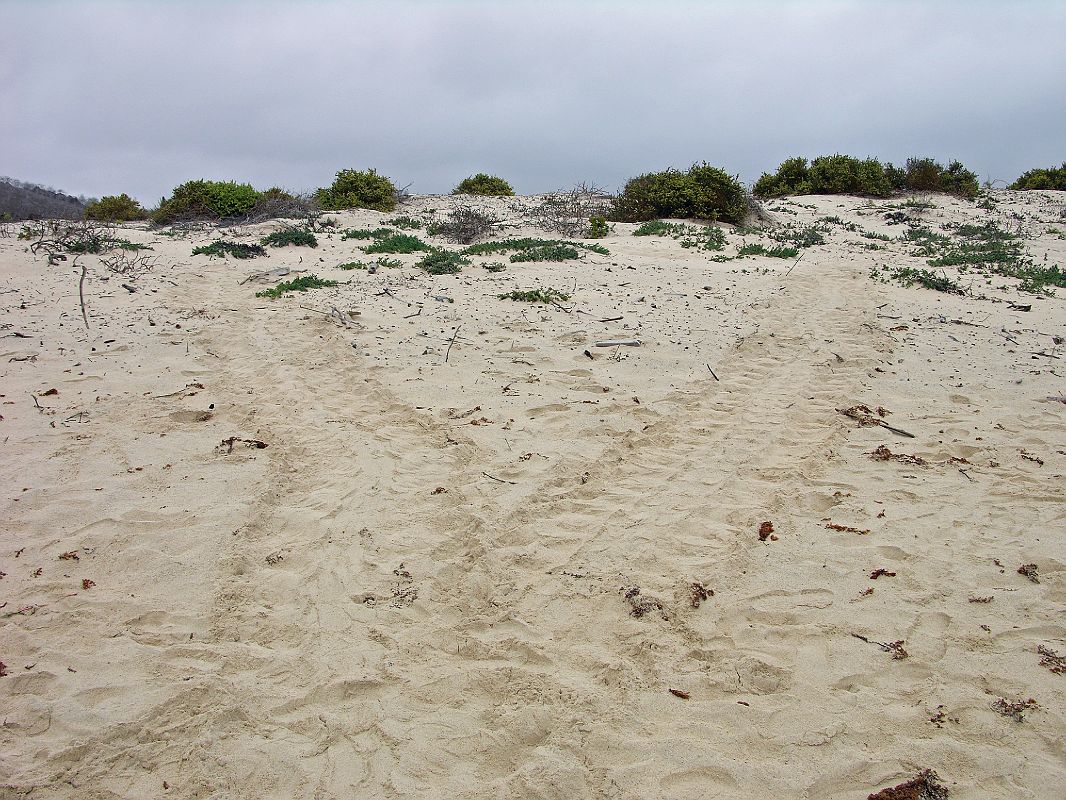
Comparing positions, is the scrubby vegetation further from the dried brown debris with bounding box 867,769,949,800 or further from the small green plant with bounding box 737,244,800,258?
the dried brown debris with bounding box 867,769,949,800

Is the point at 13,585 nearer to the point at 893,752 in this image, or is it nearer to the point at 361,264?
the point at 893,752

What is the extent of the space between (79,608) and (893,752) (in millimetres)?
3866

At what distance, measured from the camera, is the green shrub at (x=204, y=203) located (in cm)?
1614

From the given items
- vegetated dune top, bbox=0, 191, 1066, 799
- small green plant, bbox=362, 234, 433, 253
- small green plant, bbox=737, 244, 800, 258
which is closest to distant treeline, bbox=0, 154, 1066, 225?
small green plant, bbox=737, 244, 800, 258

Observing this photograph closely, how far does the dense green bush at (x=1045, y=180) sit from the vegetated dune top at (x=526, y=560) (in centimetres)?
1996

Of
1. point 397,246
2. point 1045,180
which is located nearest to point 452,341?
point 397,246

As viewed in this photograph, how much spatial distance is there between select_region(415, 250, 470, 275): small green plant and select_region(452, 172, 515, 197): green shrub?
12630 millimetres

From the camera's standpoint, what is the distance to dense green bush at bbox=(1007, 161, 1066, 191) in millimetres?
22125

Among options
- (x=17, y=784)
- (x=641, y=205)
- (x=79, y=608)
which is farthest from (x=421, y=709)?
(x=641, y=205)

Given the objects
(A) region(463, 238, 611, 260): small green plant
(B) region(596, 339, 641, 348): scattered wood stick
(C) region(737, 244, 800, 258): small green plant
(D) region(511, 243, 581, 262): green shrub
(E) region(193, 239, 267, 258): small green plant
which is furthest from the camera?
(C) region(737, 244, 800, 258): small green plant

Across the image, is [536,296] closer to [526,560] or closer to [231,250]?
[526,560]

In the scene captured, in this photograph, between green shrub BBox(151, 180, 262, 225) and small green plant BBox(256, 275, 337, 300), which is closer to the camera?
small green plant BBox(256, 275, 337, 300)

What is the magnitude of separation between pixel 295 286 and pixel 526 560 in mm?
7220

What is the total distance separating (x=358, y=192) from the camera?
62.6 feet
